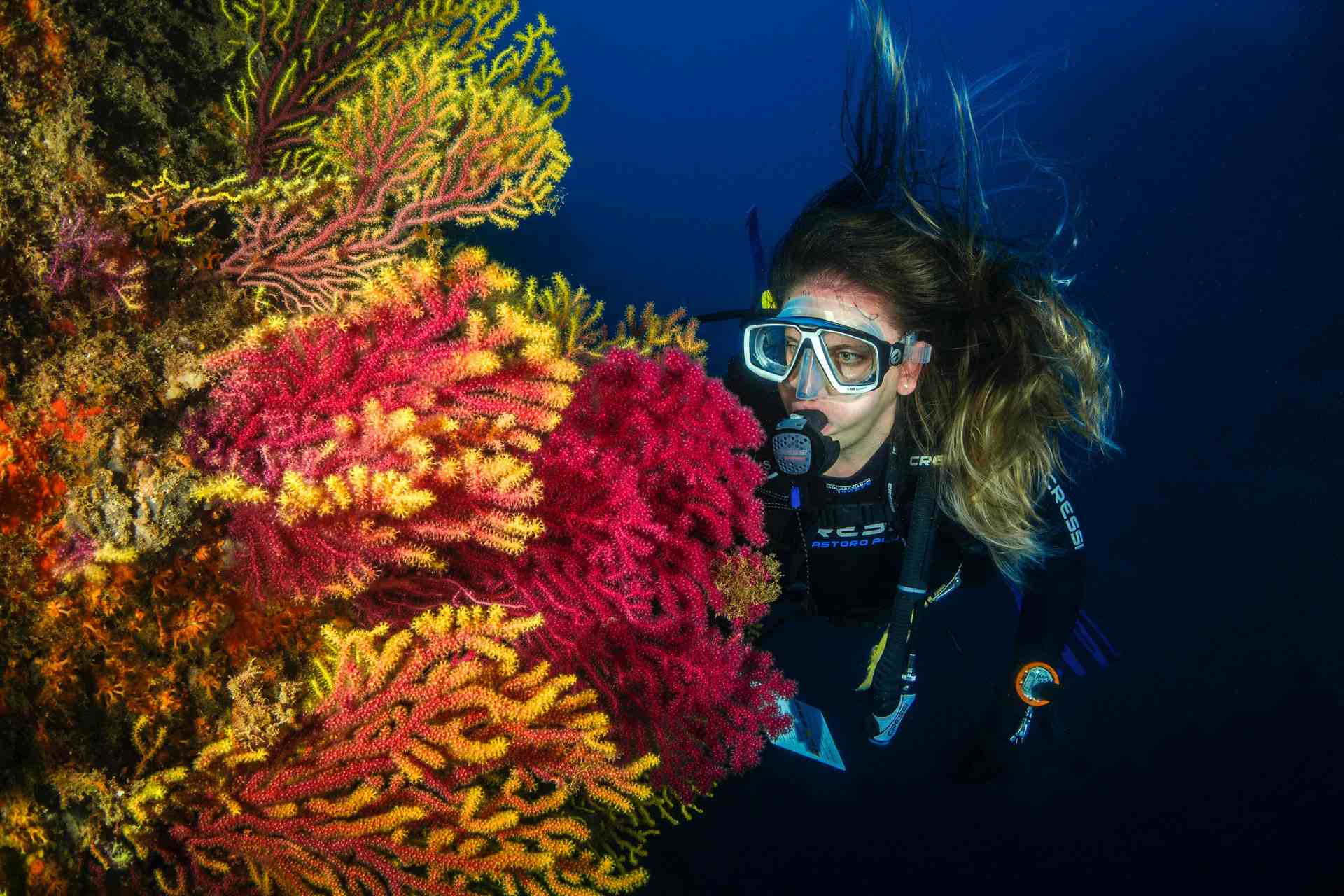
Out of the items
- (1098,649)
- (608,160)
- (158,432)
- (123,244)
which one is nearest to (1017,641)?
(1098,649)

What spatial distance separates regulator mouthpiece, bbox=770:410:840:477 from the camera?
2998 mm

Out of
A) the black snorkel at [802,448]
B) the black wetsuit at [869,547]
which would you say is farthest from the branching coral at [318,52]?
the black wetsuit at [869,547]

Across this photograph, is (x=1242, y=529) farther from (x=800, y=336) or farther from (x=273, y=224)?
(x=273, y=224)

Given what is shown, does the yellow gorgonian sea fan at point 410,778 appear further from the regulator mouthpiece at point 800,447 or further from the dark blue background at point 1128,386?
the dark blue background at point 1128,386

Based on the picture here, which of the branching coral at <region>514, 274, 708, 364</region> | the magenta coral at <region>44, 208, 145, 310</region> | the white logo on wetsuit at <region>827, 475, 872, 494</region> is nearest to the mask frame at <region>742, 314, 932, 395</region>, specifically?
the branching coral at <region>514, 274, 708, 364</region>

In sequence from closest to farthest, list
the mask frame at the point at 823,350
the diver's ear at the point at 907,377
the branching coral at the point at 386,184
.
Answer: the branching coral at the point at 386,184
the mask frame at the point at 823,350
the diver's ear at the point at 907,377

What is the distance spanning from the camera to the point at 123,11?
86.2 inches

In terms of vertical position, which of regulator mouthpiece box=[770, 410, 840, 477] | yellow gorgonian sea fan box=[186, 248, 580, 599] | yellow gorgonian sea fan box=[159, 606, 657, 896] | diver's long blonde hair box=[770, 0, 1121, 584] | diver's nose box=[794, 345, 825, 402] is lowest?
yellow gorgonian sea fan box=[159, 606, 657, 896]

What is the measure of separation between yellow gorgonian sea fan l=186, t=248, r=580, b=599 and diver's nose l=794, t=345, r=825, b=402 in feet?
5.32

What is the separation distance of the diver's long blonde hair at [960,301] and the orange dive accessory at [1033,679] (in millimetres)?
846

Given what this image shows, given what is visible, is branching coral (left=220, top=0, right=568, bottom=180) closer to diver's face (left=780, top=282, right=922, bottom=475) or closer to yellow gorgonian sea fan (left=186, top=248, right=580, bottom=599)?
yellow gorgonian sea fan (left=186, top=248, right=580, bottom=599)

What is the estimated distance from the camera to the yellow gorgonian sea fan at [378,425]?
1801 millimetres

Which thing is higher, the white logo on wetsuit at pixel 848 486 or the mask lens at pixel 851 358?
the mask lens at pixel 851 358

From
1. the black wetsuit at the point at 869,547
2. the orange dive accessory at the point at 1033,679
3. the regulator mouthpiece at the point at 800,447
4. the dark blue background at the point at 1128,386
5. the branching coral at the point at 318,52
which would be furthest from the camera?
the dark blue background at the point at 1128,386
